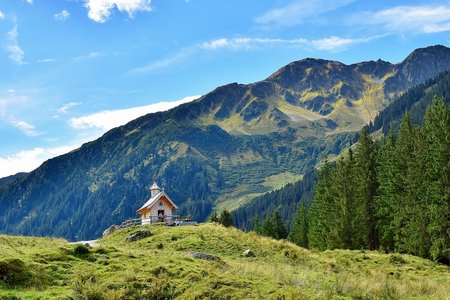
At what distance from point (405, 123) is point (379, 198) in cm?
1038

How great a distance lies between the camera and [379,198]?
180 feet

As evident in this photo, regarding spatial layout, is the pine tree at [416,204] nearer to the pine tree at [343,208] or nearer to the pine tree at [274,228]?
the pine tree at [343,208]

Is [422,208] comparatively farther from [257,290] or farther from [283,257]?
[257,290]

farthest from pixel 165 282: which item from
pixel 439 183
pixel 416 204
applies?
pixel 416 204

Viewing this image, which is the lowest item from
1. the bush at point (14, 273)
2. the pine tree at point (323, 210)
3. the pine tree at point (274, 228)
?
the pine tree at point (274, 228)

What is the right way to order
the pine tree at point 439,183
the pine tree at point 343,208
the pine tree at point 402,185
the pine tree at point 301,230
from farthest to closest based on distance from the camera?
the pine tree at point 301,230
the pine tree at point 343,208
the pine tree at point 402,185
the pine tree at point 439,183

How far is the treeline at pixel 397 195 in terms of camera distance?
140ft

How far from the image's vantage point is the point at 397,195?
50.1 m

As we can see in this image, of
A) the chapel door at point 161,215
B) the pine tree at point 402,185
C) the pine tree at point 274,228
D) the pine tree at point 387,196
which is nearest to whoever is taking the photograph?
the pine tree at point 402,185

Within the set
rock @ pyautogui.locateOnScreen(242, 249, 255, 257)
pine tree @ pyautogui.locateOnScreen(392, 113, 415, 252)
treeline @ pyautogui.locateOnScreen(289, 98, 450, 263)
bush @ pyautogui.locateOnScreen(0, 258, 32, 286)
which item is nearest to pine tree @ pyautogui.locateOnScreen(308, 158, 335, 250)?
treeline @ pyautogui.locateOnScreen(289, 98, 450, 263)

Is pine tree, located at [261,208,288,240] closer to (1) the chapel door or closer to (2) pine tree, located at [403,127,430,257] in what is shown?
(1) the chapel door

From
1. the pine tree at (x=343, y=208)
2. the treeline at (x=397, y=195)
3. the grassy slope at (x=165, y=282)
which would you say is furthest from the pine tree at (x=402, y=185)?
the grassy slope at (x=165, y=282)

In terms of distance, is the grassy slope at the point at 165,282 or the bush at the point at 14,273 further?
the bush at the point at 14,273

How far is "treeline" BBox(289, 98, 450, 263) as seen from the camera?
140ft
